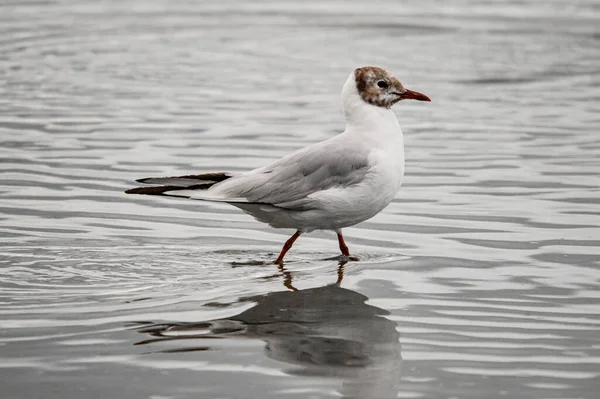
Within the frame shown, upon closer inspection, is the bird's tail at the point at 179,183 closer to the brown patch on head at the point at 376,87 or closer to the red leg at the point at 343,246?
the red leg at the point at 343,246

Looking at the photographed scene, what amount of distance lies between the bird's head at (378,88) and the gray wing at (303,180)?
0.54 metres

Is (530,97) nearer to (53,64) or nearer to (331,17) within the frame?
(53,64)

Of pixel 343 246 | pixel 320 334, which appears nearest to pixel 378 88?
pixel 343 246

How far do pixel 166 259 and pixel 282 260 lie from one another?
2.70 feet

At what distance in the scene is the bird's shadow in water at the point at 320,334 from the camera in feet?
18.9

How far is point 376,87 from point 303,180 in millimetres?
978

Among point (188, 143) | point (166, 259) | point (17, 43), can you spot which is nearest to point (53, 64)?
point (17, 43)

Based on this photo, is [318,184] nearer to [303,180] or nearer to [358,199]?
[303,180]

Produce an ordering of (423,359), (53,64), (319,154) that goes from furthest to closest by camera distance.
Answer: (53,64), (319,154), (423,359)

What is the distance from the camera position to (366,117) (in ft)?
27.0

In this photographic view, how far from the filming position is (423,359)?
237 inches

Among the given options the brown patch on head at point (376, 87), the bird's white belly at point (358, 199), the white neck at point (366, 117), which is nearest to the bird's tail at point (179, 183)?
the bird's white belly at point (358, 199)

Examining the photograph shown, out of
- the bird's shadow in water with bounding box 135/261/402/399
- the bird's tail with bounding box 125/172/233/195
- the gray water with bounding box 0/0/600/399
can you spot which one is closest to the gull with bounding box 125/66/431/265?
the bird's tail with bounding box 125/172/233/195

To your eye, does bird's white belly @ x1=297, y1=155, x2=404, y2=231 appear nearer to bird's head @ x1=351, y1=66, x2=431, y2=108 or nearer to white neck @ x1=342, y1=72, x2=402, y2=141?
white neck @ x1=342, y1=72, x2=402, y2=141
